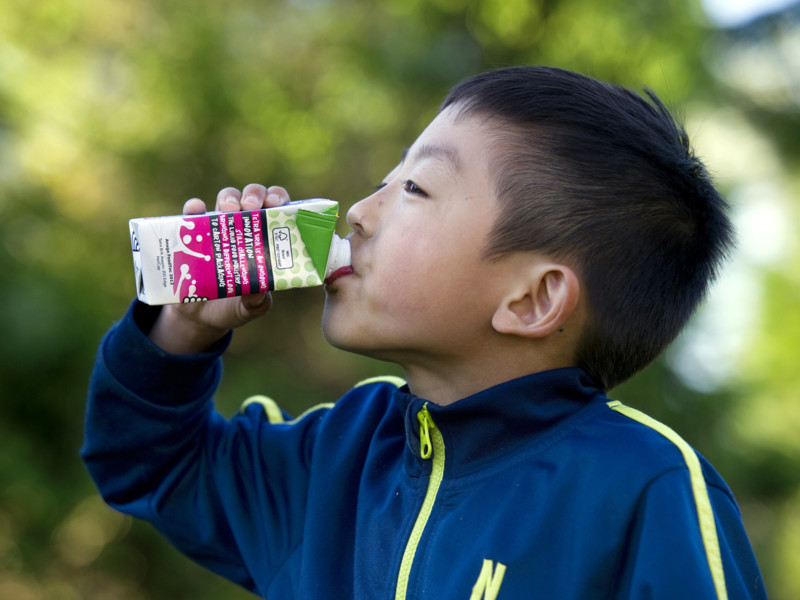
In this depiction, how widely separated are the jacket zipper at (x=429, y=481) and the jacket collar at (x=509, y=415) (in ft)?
0.04

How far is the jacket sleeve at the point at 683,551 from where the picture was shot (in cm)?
89

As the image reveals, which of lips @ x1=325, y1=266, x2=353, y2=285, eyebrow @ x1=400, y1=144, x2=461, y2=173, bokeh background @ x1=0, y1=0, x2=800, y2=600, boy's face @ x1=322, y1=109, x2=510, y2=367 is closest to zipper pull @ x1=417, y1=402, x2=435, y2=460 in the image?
boy's face @ x1=322, y1=109, x2=510, y2=367

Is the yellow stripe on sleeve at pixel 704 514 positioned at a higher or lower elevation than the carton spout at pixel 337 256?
lower

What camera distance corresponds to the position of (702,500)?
3.14ft

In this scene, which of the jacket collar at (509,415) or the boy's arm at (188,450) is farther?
the boy's arm at (188,450)

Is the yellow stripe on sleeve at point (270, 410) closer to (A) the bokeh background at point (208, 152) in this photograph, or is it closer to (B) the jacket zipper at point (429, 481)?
(B) the jacket zipper at point (429, 481)

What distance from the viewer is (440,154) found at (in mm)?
1226

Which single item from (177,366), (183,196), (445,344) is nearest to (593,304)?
(445,344)

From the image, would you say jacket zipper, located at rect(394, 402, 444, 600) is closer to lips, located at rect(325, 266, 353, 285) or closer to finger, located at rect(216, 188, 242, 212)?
lips, located at rect(325, 266, 353, 285)

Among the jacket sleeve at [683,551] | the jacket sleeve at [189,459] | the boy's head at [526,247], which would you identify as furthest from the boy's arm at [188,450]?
the jacket sleeve at [683,551]

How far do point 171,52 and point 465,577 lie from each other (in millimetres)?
2199

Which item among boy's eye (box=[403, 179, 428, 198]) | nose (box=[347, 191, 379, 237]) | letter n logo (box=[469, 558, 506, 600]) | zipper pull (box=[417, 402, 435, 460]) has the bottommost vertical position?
letter n logo (box=[469, 558, 506, 600])

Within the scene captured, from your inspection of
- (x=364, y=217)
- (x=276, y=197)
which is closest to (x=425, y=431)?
(x=364, y=217)

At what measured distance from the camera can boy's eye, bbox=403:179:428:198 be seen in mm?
1213
